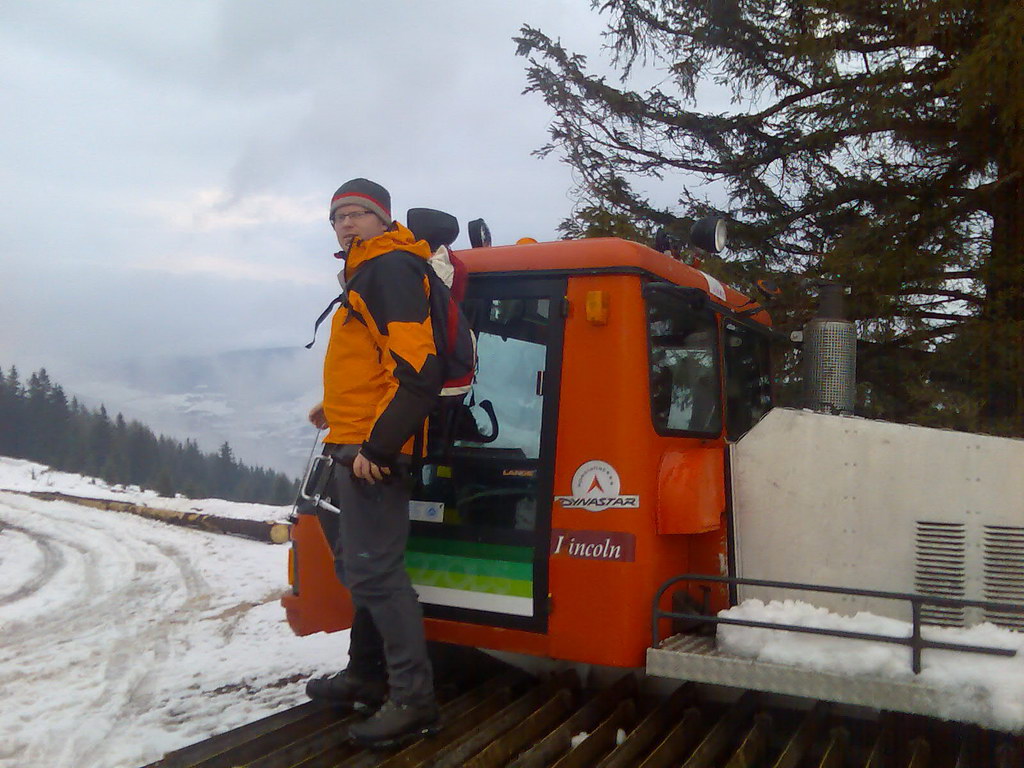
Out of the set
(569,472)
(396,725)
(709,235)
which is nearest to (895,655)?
(569,472)

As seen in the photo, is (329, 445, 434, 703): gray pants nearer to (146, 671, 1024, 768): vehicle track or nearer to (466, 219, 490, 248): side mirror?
(146, 671, 1024, 768): vehicle track

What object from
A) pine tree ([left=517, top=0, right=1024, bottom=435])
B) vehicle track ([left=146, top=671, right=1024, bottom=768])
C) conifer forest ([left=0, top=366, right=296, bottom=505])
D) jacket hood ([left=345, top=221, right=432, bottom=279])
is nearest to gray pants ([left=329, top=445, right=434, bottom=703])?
vehicle track ([left=146, top=671, right=1024, bottom=768])

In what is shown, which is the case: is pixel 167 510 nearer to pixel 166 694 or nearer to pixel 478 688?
pixel 166 694

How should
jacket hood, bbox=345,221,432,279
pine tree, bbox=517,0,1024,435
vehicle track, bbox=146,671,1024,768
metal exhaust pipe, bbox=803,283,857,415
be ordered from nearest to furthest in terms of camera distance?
vehicle track, bbox=146,671,1024,768, jacket hood, bbox=345,221,432,279, metal exhaust pipe, bbox=803,283,857,415, pine tree, bbox=517,0,1024,435

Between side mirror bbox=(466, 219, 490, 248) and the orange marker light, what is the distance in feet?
2.90

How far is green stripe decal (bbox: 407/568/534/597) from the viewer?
330 centimetres

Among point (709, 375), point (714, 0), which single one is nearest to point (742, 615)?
point (709, 375)

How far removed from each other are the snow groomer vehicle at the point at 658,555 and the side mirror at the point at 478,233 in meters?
0.29

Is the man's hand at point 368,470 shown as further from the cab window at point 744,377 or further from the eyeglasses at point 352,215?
the cab window at point 744,377

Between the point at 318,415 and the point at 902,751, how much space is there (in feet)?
8.76

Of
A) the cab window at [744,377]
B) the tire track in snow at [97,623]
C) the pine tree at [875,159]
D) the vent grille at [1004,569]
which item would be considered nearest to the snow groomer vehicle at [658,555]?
the vent grille at [1004,569]

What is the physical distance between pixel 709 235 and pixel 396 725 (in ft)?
8.09

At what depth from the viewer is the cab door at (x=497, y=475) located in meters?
3.31

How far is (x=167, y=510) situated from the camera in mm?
11469
